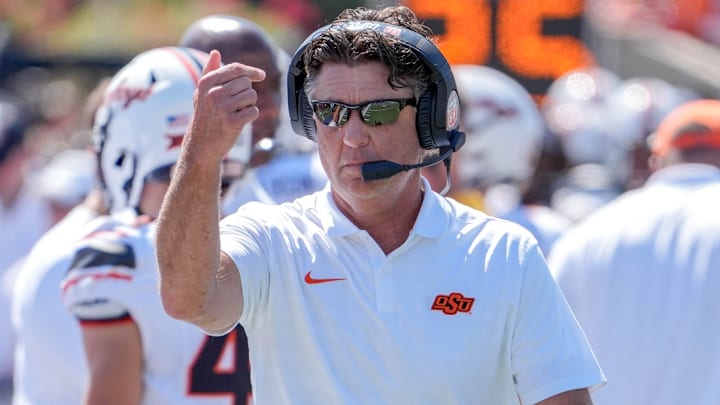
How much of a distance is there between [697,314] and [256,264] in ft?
8.62

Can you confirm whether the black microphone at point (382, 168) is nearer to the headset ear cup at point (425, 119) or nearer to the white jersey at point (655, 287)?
the headset ear cup at point (425, 119)

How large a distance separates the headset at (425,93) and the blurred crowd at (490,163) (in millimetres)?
1066

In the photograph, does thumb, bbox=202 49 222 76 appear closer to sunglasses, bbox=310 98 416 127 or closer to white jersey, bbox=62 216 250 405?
sunglasses, bbox=310 98 416 127

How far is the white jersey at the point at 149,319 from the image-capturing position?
424 cm

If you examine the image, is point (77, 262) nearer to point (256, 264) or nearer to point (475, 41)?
point (256, 264)

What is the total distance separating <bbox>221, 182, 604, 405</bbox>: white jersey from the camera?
334 centimetres

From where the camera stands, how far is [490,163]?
8.62 metres

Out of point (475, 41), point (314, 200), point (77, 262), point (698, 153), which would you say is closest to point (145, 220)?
point (77, 262)

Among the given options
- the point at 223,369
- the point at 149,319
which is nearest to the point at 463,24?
the point at 223,369

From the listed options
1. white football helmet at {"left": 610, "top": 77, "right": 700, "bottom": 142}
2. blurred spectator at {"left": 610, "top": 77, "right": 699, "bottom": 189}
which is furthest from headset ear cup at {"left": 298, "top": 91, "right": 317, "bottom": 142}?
white football helmet at {"left": 610, "top": 77, "right": 700, "bottom": 142}

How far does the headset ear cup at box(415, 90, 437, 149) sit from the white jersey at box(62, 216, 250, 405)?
1067mm

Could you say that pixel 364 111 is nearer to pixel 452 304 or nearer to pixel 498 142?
pixel 452 304

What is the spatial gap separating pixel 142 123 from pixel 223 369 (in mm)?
758

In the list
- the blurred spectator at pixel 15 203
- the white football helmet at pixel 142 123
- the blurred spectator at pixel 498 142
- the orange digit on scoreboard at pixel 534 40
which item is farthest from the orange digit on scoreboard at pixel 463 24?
the white football helmet at pixel 142 123
